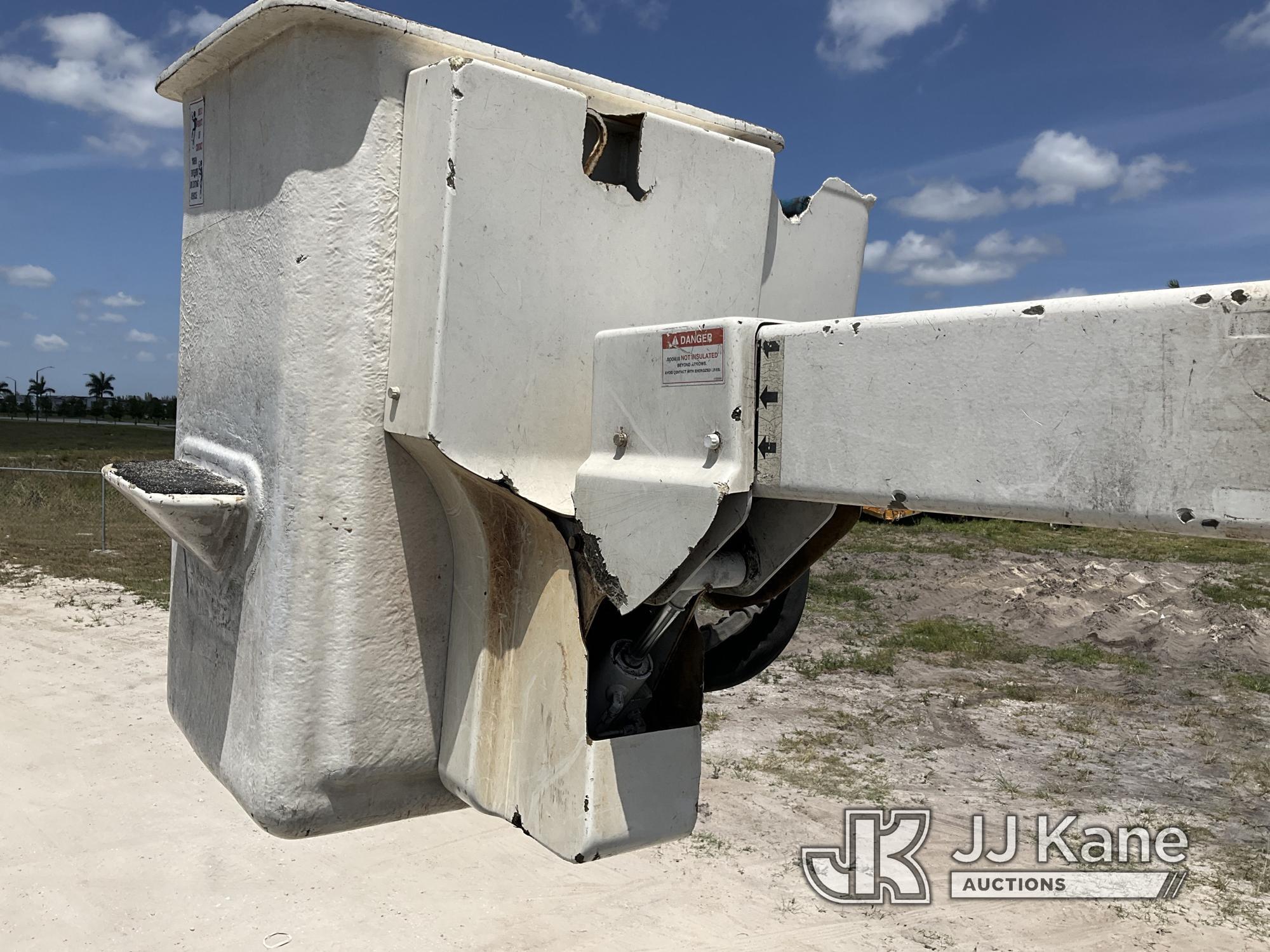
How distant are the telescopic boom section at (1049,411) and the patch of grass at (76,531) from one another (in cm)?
843

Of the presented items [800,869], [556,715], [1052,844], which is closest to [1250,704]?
[1052,844]

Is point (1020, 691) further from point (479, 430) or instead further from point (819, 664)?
point (479, 430)

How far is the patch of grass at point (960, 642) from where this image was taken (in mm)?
9438

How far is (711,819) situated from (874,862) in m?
0.87

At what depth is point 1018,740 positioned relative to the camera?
23.7ft

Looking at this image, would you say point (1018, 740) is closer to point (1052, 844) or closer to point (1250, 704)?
point (1052, 844)

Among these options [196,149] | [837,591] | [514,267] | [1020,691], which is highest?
[196,149]

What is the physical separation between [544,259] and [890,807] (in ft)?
16.2

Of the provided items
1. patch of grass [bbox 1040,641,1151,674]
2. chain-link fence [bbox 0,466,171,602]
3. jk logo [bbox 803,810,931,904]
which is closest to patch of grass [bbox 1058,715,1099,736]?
patch of grass [bbox 1040,641,1151,674]

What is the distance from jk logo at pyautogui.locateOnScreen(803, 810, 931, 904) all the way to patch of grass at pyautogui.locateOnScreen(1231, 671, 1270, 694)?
14.6 feet

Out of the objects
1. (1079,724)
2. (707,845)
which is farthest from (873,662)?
(707,845)

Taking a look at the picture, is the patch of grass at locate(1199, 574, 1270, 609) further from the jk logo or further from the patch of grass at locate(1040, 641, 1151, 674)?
the jk logo

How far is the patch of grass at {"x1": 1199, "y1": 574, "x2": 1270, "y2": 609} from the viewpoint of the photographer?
35.5ft

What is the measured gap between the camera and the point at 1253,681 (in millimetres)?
8867
